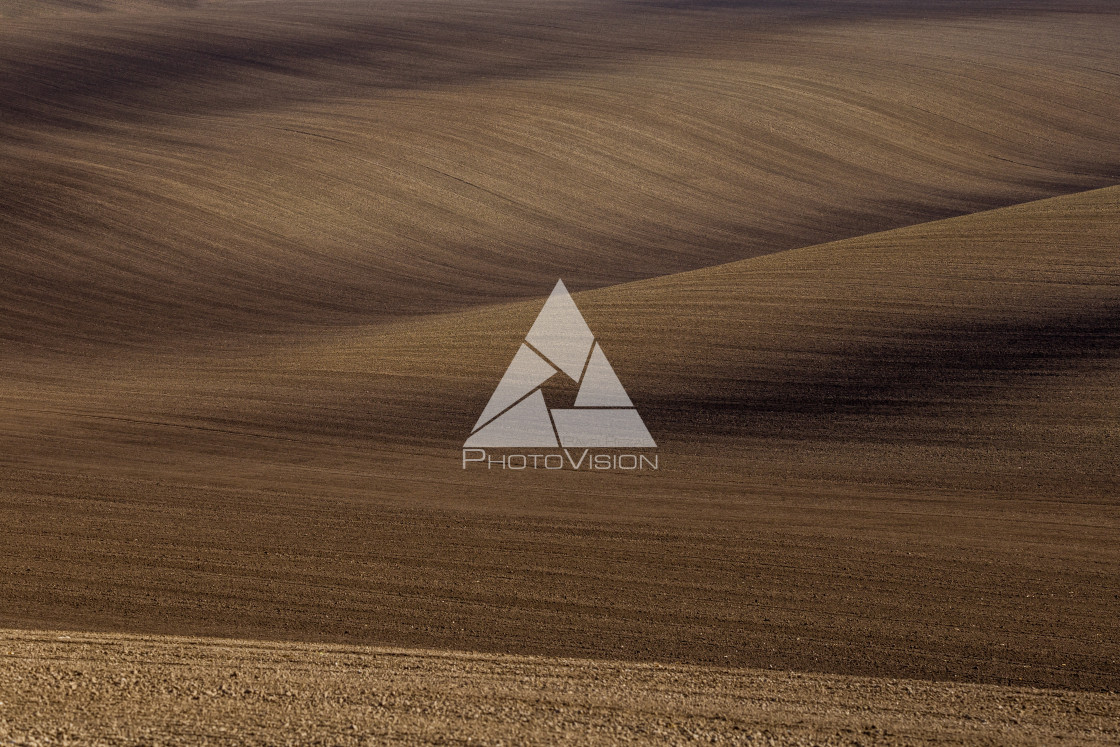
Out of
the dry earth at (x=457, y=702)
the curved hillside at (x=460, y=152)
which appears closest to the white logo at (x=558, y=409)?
the dry earth at (x=457, y=702)

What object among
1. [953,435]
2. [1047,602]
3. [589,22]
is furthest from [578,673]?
[589,22]

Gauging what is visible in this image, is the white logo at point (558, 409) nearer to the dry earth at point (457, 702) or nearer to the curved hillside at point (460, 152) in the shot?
the dry earth at point (457, 702)

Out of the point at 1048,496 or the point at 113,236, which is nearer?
the point at 1048,496

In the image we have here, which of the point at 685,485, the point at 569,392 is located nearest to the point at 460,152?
the point at 569,392

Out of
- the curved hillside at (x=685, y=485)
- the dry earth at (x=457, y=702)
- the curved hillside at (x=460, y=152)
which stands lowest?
the dry earth at (x=457, y=702)

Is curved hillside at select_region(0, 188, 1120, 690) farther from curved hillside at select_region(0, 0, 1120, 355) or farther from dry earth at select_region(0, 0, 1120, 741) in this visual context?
curved hillside at select_region(0, 0, 1120, 355)

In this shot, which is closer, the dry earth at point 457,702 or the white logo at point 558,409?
the dry earth at point 457,702

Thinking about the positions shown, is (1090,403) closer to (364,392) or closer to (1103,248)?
(1103,248)

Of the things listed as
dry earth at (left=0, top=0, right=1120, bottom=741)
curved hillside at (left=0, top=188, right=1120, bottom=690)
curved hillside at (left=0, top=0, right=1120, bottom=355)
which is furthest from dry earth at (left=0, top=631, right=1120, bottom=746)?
curved hillside at (left=0, top=0, right=1120, bottom=355)
